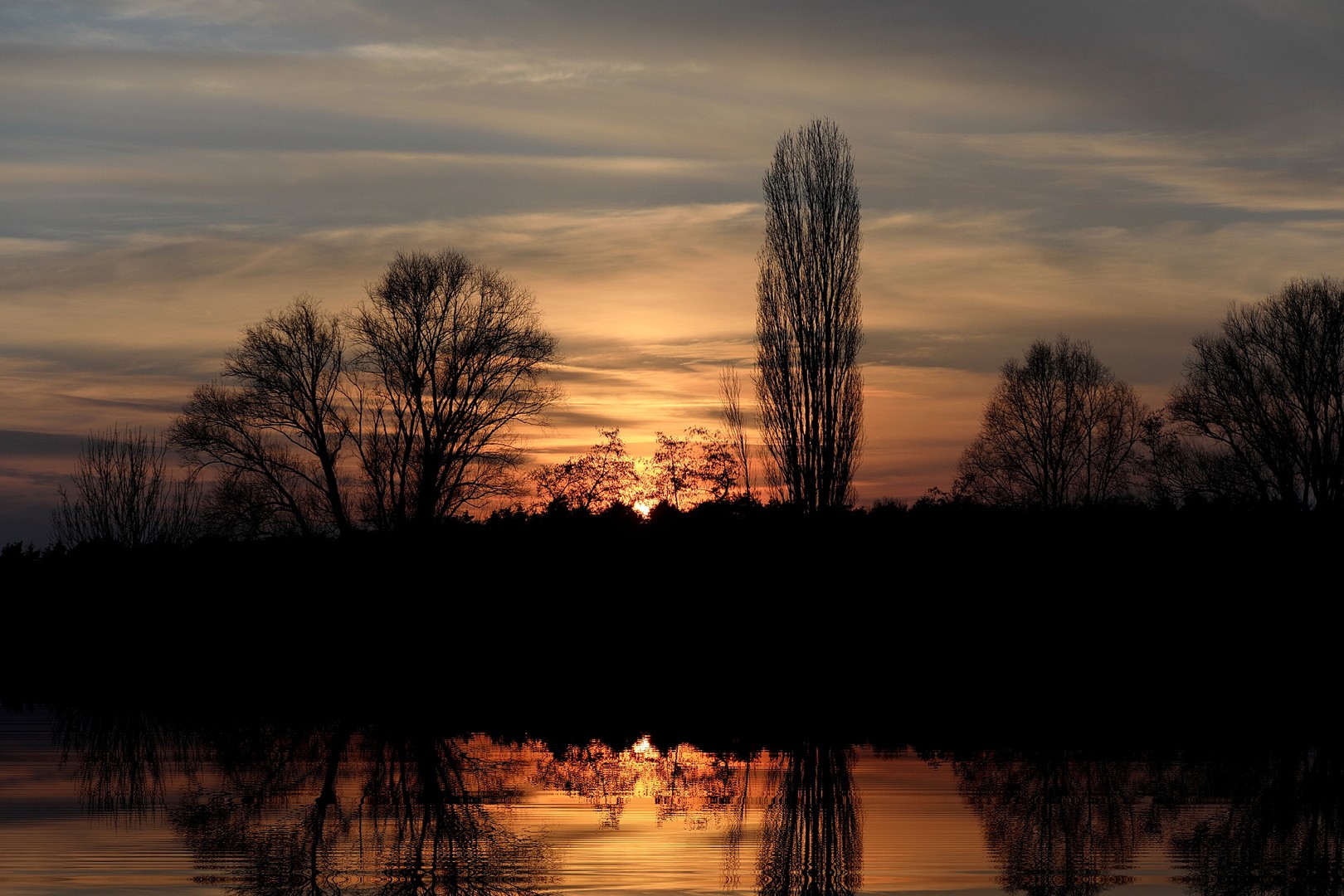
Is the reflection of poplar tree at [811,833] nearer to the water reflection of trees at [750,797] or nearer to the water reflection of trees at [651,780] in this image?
the water reflection of trees at [750,797]

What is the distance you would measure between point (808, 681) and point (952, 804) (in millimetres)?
12172

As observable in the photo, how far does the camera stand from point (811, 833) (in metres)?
11.5

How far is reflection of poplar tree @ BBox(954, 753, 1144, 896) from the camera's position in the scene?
9859 millimetres

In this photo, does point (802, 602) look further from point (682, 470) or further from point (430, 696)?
point (682, 470)

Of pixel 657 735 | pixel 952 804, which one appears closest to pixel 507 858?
pixel 952 804

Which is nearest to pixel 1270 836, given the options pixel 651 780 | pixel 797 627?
pixel 651 780

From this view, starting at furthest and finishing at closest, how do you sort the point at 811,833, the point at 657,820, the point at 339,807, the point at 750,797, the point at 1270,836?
the point at 750,797
the point at 339,807
the point at 657,820
the point at 811,833
the point at 1270,836

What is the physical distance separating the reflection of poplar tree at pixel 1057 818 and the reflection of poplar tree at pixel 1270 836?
57 cm

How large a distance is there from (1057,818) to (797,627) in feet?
56.3

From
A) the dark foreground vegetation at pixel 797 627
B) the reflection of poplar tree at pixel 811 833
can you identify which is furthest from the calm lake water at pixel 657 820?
the dark foreground vegetation at pixel 797 627

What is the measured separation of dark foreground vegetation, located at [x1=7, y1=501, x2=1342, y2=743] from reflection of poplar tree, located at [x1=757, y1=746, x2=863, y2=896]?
425 centimetres

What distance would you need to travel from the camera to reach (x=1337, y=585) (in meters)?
27.8

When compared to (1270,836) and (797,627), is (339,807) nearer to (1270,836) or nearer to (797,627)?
(1270,836)

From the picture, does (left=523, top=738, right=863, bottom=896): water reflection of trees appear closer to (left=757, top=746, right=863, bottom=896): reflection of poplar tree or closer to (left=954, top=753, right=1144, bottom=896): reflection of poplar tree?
(left=757, top=746, right=863, bottom=896): reflection of poplar tree
